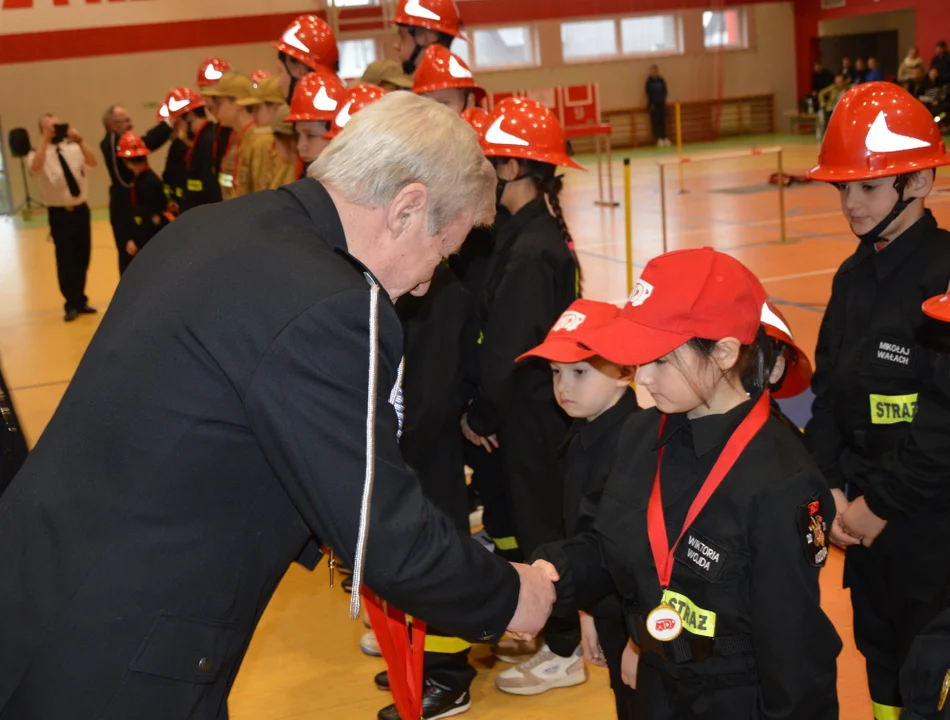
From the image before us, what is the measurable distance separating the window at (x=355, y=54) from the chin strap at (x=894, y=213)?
979 inches

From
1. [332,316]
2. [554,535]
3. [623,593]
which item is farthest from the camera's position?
[554,535]

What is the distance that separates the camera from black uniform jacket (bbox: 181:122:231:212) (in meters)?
8.54

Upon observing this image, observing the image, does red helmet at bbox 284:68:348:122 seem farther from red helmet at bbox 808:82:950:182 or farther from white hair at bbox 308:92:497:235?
white hair at bbox 308:92:497:235

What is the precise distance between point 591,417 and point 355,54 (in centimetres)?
2512

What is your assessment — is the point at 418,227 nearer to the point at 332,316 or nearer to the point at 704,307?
the point at 332,316

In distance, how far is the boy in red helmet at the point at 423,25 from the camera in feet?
20.4

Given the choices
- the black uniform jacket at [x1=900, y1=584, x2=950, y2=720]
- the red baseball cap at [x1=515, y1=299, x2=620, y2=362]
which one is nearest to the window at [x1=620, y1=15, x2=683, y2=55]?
the red baseball cap at [x1=515, y1=299, x2=620, y2=362]

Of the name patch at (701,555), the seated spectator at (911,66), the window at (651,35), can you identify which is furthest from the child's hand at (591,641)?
the window at (651,35)

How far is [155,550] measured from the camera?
182 cm

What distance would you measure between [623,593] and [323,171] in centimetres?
121

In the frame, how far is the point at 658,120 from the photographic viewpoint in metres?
29.1

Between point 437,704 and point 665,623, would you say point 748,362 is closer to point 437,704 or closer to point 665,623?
point 665,623

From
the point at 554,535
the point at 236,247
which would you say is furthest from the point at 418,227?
the point at 554,535

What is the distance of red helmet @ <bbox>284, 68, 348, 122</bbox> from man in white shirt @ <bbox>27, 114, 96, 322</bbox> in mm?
6939
